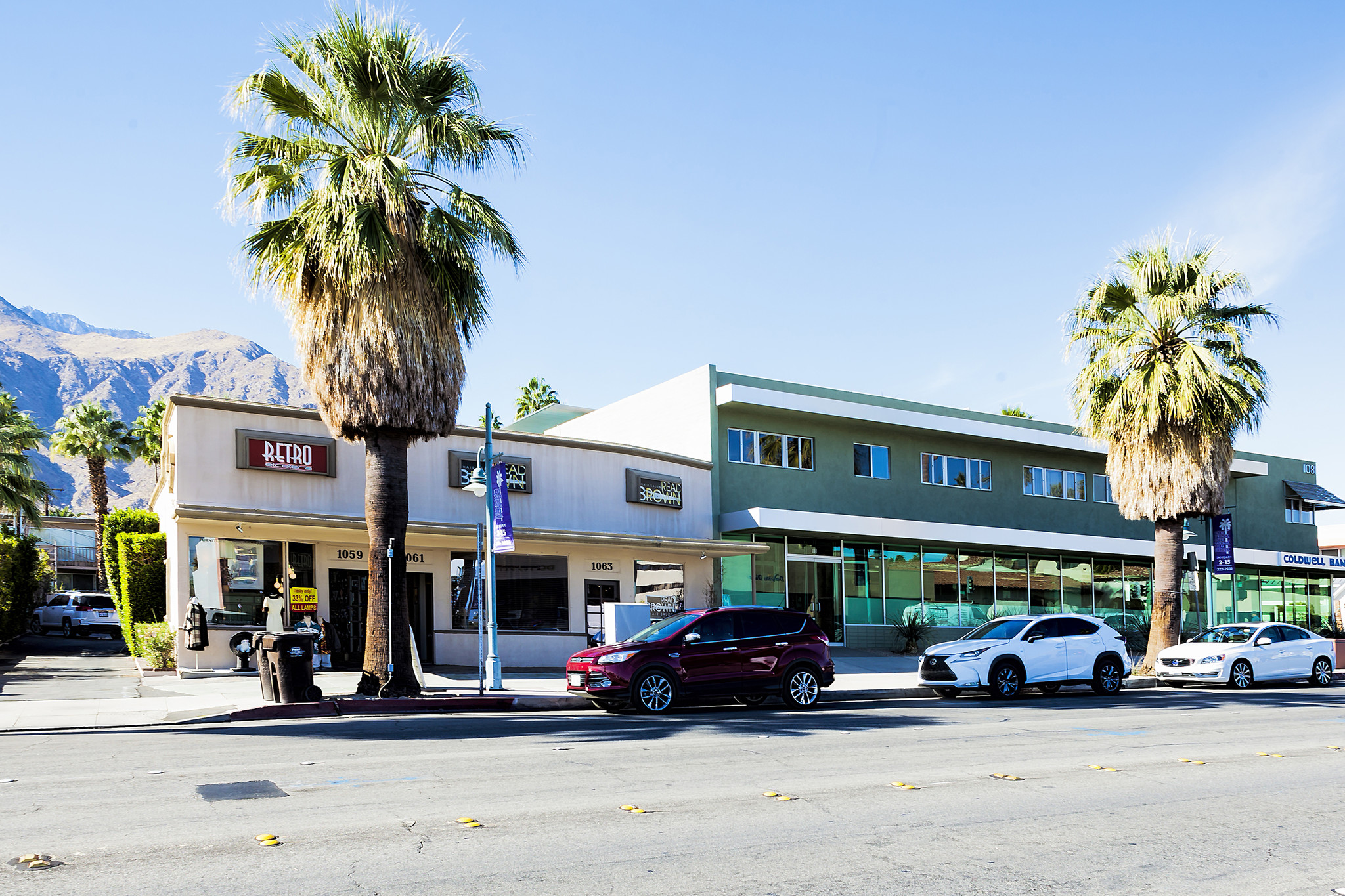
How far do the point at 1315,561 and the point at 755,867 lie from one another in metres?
41.6

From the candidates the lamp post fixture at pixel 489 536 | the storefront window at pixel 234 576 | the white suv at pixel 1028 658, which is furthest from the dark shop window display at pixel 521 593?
the white suv at pixel 1028 658

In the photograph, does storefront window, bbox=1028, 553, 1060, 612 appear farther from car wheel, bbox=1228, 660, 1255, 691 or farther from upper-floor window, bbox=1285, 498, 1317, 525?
upper-floor window, bbox=1285, 498, 1317, 525

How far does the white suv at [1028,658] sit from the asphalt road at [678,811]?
19.6 ft

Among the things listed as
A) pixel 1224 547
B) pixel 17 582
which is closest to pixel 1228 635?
pixel 1224 547

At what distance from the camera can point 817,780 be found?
9.66m

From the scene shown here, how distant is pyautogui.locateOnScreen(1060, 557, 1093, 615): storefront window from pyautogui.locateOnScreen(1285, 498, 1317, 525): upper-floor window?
1343 centimetres

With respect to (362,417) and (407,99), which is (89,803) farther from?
(407,99)

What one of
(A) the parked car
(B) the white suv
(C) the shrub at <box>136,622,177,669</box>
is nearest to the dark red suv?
(B) the white suv

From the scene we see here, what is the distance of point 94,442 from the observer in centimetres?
4825

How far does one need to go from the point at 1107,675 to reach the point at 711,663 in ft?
28.9

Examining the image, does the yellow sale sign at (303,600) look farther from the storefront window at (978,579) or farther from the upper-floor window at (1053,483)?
the upper-floor window at (1053,483)

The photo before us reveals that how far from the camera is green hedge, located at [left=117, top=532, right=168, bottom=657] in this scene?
25000mm

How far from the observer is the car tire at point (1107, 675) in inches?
819

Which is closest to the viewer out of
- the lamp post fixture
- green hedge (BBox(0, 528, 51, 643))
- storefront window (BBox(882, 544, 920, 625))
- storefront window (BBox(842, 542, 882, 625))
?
the lamp post fixture
